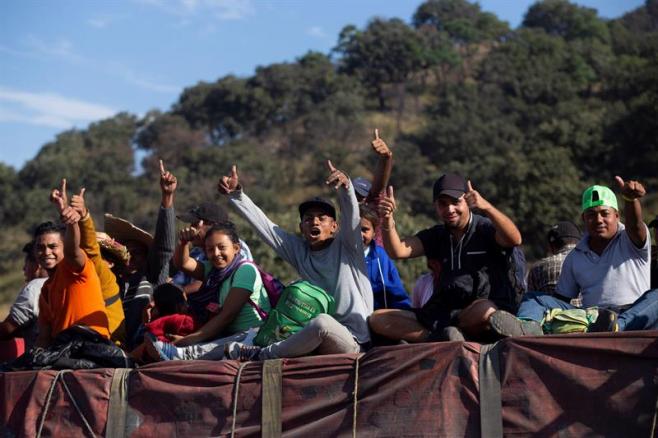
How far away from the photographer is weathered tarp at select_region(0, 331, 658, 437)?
4496 millimetres

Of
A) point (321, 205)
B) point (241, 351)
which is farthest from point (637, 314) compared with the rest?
point (241, 351)

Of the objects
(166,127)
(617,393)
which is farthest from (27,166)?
(617,393)

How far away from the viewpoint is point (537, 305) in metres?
5.43

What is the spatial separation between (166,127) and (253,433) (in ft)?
164

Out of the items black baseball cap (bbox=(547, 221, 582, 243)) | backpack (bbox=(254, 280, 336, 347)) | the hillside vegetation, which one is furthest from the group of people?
the hillside vegetation

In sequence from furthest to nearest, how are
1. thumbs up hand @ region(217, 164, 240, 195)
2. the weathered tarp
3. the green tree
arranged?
the green tree, thumbs up hand @ region(217, 164, 240, 195), the weathered tarp

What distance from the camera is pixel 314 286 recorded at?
5.52 metres

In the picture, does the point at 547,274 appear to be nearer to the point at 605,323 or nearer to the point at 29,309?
the point at 605,323

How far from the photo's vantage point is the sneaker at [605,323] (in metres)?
4.86

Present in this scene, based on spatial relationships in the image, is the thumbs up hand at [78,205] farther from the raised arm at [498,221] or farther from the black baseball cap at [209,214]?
the raised arm at [498,221]

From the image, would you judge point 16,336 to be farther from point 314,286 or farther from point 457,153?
point 457,153

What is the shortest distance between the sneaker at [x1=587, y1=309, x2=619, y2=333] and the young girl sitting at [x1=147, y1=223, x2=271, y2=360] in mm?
1929

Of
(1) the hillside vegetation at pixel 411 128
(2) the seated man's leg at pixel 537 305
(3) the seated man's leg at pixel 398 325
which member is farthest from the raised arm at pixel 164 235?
(1) the hillside vegetation at pixel 411 128

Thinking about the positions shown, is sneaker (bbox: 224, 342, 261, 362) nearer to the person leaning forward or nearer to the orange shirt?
the person leaning forward
